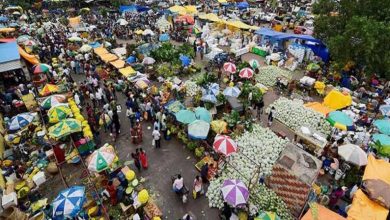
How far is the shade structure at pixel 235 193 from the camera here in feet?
34.7

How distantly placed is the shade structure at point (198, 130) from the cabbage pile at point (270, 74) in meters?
9.33

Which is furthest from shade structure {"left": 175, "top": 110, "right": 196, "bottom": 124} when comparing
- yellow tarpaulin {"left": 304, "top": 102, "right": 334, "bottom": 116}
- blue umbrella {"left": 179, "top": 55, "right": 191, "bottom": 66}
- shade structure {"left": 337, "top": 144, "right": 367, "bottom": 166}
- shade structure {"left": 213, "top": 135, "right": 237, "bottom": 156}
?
blue umbrella {"left": 179, "top": 55, "right": 191, "bottom": 66}

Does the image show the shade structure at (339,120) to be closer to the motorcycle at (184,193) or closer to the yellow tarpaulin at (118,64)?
the motorcycle at (184,193)

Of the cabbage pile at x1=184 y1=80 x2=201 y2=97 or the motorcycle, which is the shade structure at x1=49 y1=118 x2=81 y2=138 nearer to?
the motorcycle

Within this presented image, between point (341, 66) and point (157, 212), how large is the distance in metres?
17.7

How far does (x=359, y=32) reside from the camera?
730 inches

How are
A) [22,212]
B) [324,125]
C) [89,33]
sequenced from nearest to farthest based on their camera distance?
[22,212] → [324,125] → [89,33]

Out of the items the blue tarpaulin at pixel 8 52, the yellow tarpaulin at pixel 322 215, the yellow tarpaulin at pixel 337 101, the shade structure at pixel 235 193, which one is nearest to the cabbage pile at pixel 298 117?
the yellow tarpaulin at pixel 337 101

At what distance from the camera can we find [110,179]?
12.8 metres

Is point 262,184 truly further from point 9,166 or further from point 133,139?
point 9,166

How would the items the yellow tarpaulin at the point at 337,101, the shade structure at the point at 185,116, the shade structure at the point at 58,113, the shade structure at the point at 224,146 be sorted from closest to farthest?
the shade structure at the point at 224,146 < the shade structure at the point at 185,116 < the shade structure at the point at 58,113 < the yellow tarpaulin at the point at 337,101

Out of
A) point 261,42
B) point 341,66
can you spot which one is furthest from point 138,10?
point 341,66

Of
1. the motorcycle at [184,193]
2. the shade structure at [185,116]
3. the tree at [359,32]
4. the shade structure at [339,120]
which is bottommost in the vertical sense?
the motorcycle at [184,193]

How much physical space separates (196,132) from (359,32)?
14.0 metres
